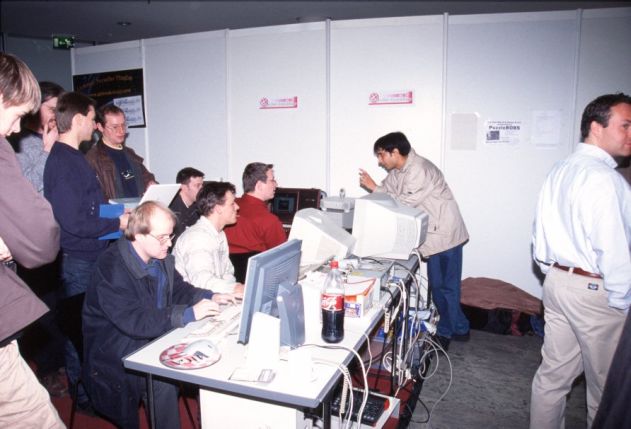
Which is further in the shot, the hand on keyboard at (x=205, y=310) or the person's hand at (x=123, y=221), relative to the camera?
the person's hand at (x=123, y=221)

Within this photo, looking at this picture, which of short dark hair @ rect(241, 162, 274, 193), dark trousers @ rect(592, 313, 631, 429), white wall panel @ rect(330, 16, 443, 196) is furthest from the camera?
white wall panel @ rect(330, 16, 443, 196)

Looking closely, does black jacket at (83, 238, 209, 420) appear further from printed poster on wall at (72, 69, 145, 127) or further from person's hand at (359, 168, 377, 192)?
printed poster on wall at (72, 69, 145, 127)

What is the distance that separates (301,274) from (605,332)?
1.37 meters

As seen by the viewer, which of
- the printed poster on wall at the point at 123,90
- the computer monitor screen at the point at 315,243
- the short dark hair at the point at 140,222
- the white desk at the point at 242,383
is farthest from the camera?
the printed poster on wall at the point at 123,90

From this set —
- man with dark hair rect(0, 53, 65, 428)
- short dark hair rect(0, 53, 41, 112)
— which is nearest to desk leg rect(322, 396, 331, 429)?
man with dark hair rect(0, 53, 65, 428)

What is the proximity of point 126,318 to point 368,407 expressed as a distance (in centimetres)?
125

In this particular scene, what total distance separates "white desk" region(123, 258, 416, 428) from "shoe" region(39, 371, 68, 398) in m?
1.52

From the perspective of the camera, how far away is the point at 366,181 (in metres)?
3.85

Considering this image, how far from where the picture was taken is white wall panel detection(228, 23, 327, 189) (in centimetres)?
412

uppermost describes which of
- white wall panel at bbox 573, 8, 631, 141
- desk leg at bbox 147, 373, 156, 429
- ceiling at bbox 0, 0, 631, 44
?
ceiling at bbox 0, 0, 631, 44

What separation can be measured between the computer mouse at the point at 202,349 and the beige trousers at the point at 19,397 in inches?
17.8

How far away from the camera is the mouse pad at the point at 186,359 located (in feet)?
4.77

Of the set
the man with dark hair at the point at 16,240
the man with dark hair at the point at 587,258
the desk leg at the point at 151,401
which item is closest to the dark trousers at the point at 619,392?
the man with dark hair at the point at 587,258

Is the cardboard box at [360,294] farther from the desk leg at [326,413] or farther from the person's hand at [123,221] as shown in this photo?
the person's hand at [123,221]
